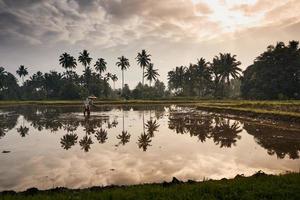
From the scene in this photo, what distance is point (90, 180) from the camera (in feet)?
29.7

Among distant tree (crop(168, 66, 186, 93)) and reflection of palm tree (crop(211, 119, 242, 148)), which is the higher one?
distant tree (crop(168, 66, 186, 93))

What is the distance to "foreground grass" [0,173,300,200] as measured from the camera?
22.3 feet

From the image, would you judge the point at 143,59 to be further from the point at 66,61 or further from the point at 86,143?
the point at 86,143

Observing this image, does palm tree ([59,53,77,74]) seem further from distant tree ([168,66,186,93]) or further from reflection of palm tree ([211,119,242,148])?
reflection of palm tree ([211,119,242,148])

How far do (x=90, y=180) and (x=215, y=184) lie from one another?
12.0 ft

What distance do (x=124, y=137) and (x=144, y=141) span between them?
5.97 feet

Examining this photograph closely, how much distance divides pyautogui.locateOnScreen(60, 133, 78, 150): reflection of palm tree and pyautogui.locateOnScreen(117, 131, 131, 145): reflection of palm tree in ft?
7.96

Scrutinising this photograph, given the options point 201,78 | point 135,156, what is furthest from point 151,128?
point 201,78

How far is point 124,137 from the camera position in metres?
17.8

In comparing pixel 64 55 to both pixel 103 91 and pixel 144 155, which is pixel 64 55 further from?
pixel 144 155

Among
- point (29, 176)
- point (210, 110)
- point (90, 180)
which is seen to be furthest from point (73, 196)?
point (210, 110)

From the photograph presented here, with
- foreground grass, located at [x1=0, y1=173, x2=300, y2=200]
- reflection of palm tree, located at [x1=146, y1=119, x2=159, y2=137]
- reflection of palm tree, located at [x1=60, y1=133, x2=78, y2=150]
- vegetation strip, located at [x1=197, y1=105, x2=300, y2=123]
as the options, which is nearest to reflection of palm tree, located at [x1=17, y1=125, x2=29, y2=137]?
reflection of palm tree, located at [x1=60, y1=133, x2=78, y2=150]

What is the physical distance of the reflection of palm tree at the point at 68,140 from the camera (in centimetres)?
1502

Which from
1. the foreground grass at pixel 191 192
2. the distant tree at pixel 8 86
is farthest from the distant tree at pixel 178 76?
the foreground grass at pixel 191 192
